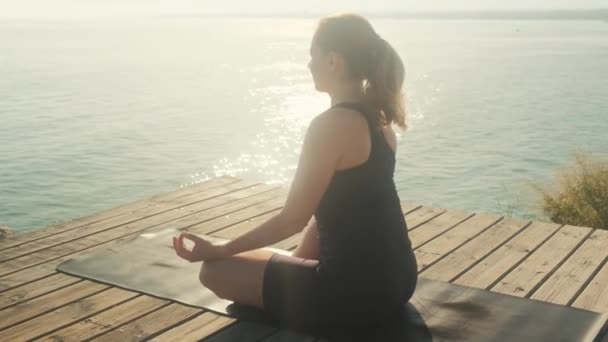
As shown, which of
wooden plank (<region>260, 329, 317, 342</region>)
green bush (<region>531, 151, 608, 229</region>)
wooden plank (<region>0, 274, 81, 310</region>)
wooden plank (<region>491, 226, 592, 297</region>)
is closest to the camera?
wooden plank (<region>260, 329, 317, 342</region>)

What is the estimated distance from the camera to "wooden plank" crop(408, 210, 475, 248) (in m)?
4.39

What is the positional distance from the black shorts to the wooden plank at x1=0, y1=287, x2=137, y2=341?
0.82 m

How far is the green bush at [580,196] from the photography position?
640 cm

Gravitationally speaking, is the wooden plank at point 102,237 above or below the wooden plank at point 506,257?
above

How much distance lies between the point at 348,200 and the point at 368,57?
1.71 ft

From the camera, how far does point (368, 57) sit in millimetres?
2658

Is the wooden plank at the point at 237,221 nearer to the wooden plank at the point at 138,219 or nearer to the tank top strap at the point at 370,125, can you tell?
the wooden plank at the point at 138,219

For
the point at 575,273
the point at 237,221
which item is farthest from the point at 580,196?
the point at 237,221

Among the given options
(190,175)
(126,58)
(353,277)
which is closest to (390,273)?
(353,277)

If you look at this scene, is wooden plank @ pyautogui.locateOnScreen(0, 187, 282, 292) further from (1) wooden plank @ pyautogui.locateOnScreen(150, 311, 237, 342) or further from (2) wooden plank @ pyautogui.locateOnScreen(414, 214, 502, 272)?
(2) wooden plank @ pyautogui.locateOnScreen(414, 214, 502, 272)

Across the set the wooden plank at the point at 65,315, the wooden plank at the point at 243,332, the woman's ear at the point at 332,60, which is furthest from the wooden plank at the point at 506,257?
the wooden plank at the point at 65,315

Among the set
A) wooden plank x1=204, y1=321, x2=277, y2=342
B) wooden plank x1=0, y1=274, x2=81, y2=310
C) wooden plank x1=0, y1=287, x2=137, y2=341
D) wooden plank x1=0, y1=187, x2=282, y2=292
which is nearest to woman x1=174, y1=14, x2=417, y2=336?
wooden plank x1=204, y1=321, x2=277, y2=342

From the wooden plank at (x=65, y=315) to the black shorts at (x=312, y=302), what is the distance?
82 centimetres

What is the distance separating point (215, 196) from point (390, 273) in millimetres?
2889
